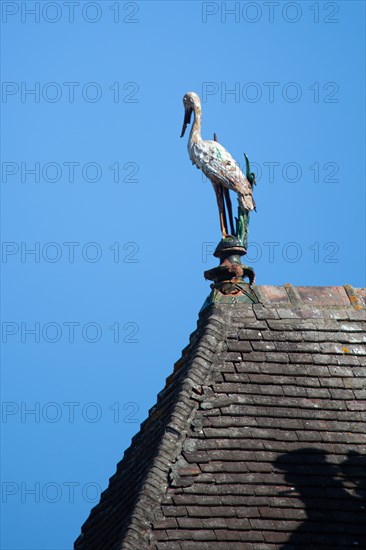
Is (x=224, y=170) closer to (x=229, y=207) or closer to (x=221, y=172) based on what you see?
(x=221, y=172)

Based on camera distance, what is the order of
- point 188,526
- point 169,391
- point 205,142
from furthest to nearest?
1. point 205,142
2. point 169,391
3. point 188,526

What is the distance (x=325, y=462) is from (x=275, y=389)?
3.38 feet

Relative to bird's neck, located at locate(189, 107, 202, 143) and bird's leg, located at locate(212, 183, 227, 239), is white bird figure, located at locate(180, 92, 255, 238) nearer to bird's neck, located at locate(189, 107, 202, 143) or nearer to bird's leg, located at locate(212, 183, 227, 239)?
bird's leg, located at locate(212, 183, 227, 239)

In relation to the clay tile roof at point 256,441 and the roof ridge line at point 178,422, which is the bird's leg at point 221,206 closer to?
the clay tile roof at point 256,441

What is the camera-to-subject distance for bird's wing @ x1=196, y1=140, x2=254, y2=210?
17.2 m

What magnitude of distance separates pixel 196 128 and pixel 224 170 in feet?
3.74

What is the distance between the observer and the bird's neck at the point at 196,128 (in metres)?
18.1

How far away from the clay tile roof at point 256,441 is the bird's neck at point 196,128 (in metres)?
2.34

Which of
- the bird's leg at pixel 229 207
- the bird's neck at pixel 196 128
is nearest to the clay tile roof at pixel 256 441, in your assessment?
the bird's leg at pixel 229 207

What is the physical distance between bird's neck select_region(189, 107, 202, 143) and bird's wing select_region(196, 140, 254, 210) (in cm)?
39

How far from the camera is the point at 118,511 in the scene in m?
15.2

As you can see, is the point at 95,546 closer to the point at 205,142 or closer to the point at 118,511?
the point at 118,511

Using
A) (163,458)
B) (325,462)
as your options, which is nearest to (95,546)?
(163,458)

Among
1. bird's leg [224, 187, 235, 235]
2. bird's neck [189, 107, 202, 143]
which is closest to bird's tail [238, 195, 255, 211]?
bird's leg [224, 187, 235, 235]
